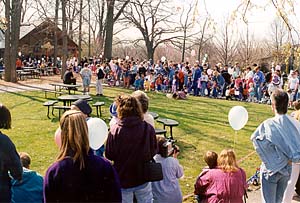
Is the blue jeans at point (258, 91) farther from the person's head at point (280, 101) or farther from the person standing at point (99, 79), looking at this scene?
the person's head at point (280, 101)

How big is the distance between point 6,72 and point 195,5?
1864cm

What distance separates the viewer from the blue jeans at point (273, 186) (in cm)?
478

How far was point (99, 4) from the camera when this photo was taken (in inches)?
1794

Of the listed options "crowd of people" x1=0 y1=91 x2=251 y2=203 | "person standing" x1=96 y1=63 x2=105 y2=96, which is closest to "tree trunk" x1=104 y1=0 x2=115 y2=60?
"person standing" x1=96 y1=63 x2=105 y2=96

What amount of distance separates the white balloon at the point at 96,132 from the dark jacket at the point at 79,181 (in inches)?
54.6

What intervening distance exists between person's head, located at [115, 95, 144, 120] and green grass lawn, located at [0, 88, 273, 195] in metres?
3.18

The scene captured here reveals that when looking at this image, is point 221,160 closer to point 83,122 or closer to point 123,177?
point 123,177

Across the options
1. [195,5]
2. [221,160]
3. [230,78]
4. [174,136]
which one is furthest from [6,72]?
[221,160]

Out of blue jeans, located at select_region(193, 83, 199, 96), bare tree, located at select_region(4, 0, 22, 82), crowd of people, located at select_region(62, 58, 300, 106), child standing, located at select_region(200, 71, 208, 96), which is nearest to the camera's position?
crowd of people, located at select_region(62, 58, 300, 106)

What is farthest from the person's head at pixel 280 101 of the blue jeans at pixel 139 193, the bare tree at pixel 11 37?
the bare tree at pixel 11 37

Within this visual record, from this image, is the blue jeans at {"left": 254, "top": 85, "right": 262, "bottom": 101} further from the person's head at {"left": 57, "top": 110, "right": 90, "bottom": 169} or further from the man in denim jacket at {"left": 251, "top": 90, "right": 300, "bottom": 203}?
the person's head at {"left": 57, "top": 110, "right": 90, "bottom": 169}

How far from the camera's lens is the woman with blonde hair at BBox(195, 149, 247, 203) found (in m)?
4.77

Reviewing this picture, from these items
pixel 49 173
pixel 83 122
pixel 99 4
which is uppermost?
pixel 99 4

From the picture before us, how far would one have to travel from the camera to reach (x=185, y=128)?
12406mm
